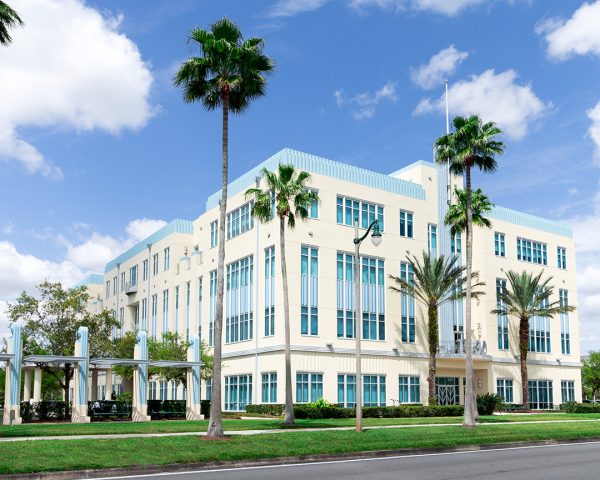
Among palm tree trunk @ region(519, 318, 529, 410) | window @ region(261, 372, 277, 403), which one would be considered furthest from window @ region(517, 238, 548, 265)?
window @ region(261, 372, 277, 403)

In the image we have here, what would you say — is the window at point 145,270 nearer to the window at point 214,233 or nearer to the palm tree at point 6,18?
the window at point 214,233

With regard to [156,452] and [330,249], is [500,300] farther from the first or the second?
[156,452]

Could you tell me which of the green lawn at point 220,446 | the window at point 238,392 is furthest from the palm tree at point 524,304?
the green lawn at point 220,446

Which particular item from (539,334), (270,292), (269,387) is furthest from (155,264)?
(539,334)

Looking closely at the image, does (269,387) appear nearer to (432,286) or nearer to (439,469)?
(432,286)

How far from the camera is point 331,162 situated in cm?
4803

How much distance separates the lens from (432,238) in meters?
53.2

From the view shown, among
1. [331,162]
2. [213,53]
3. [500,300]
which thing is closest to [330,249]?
[331,162]

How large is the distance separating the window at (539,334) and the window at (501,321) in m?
2.97

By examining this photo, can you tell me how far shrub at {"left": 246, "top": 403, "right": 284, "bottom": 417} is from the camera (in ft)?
135

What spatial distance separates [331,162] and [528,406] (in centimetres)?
2422

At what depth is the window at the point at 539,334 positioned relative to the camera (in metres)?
59.0

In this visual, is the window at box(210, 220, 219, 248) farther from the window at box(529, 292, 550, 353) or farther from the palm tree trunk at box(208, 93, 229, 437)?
the palm tree trunk at box(208, 93, 229, 437)

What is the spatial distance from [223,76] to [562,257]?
46.3 meters
